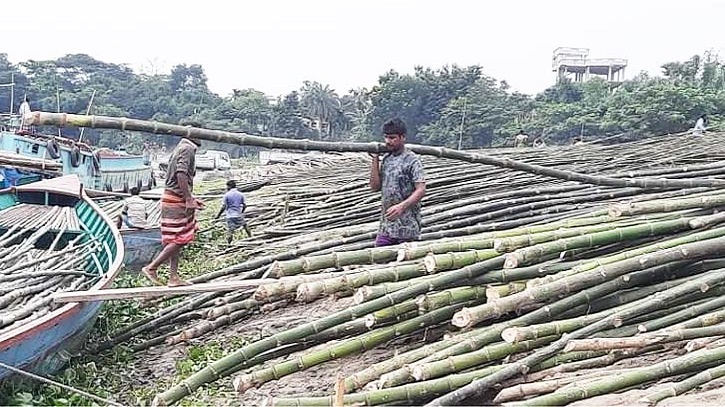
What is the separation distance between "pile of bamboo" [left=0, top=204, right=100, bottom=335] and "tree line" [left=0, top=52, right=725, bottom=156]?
11493 millimetres

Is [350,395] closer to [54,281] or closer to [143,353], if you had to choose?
[143,353]

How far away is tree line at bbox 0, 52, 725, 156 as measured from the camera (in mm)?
20922

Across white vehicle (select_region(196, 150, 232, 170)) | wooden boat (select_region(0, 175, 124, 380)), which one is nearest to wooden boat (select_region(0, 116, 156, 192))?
wooden boat (select_region(0, 175, 124, 380))

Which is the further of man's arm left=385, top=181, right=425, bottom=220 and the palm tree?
the palm tree

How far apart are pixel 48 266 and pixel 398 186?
8.51 feet

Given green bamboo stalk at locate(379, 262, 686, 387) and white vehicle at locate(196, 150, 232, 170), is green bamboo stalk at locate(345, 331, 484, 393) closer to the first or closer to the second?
green bamboo stalk at locate(379, 262, 686, 387)

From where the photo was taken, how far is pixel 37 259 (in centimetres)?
507

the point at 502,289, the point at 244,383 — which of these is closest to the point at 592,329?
the point at 502,289

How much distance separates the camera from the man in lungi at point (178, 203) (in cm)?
519

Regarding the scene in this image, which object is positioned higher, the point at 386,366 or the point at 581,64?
the point at 581,64

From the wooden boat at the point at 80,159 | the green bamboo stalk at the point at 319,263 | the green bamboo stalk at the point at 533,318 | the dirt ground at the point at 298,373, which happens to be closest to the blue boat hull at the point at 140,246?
the wooden boat at the point at 80,159

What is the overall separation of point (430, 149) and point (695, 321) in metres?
1.50

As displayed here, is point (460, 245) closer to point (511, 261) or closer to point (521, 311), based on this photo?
point (511, 261)

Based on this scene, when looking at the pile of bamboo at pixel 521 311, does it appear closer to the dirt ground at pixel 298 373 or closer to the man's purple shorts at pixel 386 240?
the dirt ground at pixel 298 373
